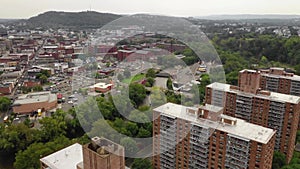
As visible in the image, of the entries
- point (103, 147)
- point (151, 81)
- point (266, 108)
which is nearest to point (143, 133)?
point (151, 81)

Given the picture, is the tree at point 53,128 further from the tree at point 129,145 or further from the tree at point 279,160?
the tree at point 279,160

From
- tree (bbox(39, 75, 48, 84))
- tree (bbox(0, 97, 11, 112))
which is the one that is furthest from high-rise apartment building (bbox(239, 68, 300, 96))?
tree (bbox(39, 75, 48, 84))

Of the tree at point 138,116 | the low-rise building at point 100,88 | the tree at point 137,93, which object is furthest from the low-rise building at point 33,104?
the tree at point 138,116

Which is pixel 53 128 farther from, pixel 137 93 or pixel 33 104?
pixel 137 93

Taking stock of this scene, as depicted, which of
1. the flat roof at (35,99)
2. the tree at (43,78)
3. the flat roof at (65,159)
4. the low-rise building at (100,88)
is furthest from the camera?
the tree at (43,78)

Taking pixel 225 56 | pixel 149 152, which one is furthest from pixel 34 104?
pixel 225 56

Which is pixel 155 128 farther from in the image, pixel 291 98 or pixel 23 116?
pixel 23 116
